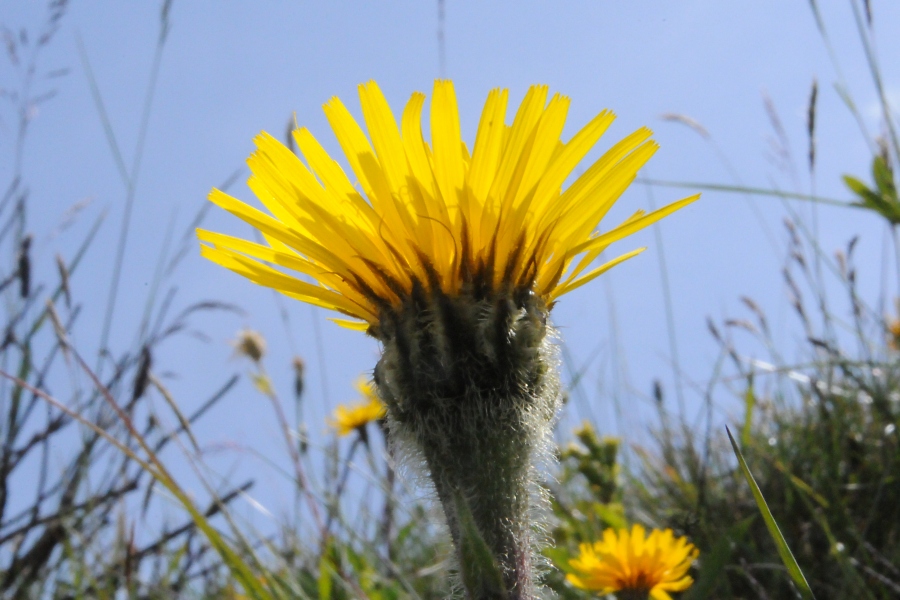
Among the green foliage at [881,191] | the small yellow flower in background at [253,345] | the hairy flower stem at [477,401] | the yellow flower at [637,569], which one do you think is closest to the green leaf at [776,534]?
the hairy flower stem at [477,401]

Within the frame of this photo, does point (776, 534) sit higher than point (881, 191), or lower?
lower

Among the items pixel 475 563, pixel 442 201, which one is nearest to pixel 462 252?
pixel 442 201

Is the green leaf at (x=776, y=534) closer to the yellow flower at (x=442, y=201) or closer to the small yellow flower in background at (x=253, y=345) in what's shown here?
the yellow flower at (x=442, y=201)

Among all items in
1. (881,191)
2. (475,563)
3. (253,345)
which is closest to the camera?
(475,563)

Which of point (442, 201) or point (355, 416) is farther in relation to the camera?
point (355, 416)

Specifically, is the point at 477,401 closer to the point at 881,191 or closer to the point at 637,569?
the point at 637,569

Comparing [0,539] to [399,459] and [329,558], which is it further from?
[399,459]

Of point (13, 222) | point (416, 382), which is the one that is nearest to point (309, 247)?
point (416, 382)

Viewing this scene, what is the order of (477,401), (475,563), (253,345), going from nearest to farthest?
(475,563), (477,401), (253,345)
